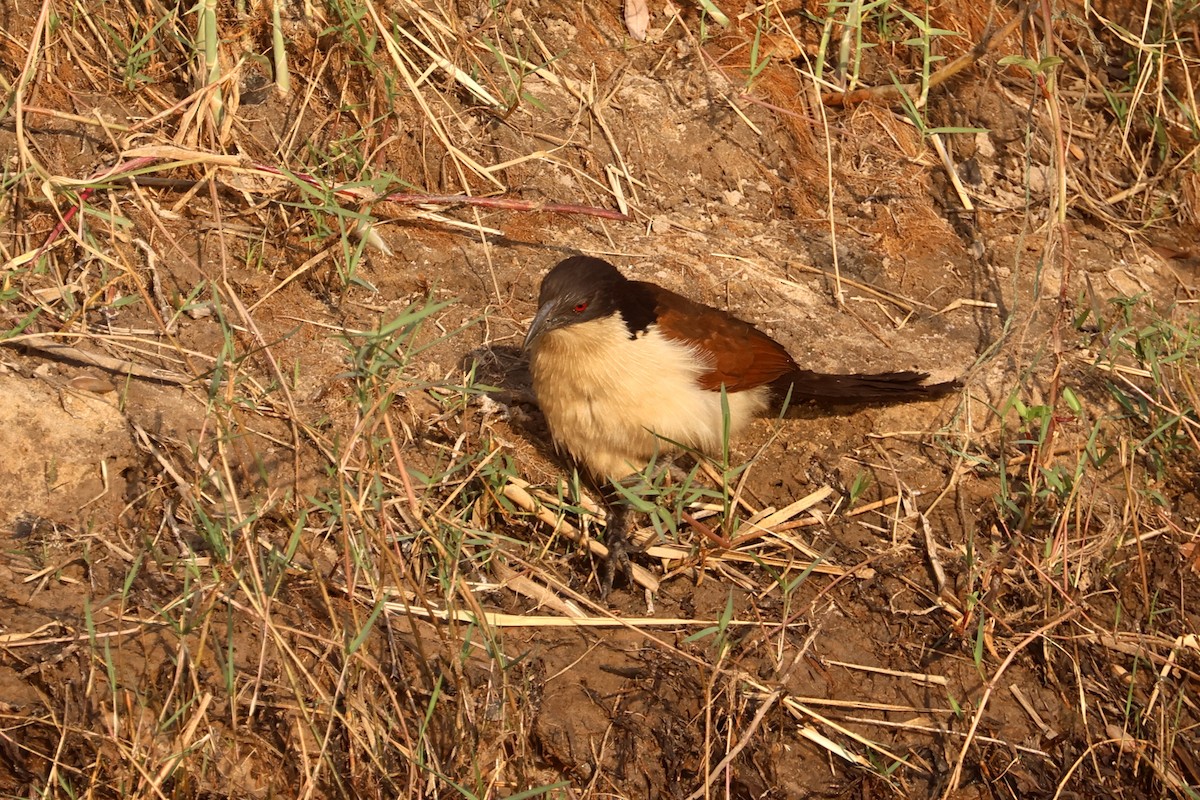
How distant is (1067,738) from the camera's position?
304 cm

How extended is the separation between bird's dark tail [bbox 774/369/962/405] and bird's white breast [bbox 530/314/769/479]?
0.35 m

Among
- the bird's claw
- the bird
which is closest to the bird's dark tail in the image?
the bird

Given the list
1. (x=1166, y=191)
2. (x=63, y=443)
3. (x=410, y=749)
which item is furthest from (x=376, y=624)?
(x=1166, y=191)

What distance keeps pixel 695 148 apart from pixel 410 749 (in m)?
2.90

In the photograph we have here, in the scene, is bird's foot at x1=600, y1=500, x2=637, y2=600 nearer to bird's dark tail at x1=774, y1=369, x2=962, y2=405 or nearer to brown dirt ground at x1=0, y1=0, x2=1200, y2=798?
brown dirt ground at x1=0, y1=0, x2=1200, y2=798

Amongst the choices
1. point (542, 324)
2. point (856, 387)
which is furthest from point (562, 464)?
point (856, 387)

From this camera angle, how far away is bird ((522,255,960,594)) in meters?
3.38

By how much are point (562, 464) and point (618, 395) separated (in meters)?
0.42

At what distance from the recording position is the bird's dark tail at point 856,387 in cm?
377

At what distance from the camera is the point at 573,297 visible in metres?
3.35

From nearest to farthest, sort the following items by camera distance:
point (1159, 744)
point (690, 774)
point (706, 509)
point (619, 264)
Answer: point (690, 774) < point (1159, 744) < point (706, 509) < point (619, 264)

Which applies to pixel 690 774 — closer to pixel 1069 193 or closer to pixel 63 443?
pixel 63 443

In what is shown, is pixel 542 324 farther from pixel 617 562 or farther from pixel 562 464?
pixel 617 562

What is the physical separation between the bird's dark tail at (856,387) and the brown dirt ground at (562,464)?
0.13 metres
